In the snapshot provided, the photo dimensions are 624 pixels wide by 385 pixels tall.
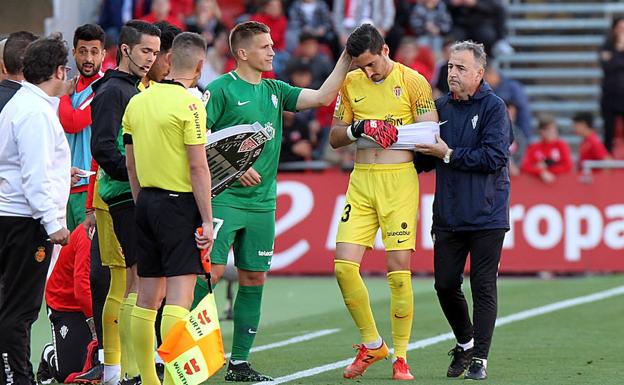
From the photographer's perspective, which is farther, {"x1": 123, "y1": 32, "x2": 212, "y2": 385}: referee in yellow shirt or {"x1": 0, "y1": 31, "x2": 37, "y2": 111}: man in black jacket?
{"x1": 0, "y1": 31, "x2": 37, "y2": 111}: man in black jacket

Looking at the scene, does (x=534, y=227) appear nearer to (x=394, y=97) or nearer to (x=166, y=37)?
(x=394, y=97)

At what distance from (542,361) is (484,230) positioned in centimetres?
145

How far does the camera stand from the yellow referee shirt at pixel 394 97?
9484mm

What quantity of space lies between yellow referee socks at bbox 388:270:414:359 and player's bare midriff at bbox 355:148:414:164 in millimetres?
742

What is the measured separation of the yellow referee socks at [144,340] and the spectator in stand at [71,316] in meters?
1.42

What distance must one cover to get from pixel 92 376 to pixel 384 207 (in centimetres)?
221

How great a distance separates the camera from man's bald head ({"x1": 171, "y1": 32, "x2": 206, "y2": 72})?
8.04 metres

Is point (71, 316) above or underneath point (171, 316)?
underneath

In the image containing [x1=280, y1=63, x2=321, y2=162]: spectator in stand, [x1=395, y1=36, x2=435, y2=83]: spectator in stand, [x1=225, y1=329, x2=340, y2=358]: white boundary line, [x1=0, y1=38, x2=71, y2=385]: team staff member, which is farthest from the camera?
[x1=395, y1=36, x2=435, y2=83]: spectator in stand

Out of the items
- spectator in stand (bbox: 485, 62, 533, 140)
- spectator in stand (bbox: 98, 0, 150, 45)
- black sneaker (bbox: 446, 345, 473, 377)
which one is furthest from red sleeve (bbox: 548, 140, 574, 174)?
black sneaker (bbox: 446, 345, 473, 377)

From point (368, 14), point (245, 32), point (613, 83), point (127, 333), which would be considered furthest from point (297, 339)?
point (613, 83)

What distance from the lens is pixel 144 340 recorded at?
8.02 m

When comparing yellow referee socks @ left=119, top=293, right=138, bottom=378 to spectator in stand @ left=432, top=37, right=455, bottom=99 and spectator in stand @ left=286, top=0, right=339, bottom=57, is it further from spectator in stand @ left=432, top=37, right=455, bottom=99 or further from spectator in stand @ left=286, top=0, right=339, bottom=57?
spectator in stand @ left=286, top=0, right=339, bottom=57

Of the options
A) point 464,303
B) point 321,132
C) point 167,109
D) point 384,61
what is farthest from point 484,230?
point 321,132
